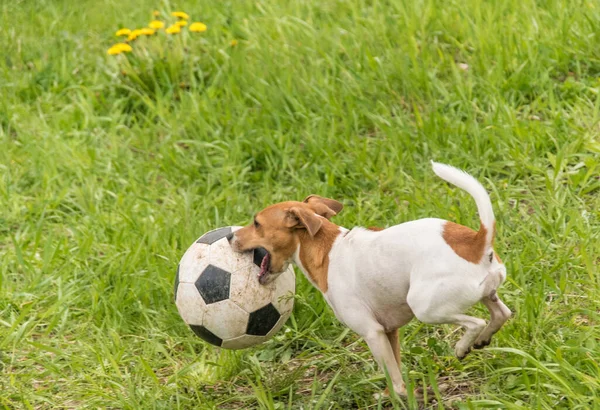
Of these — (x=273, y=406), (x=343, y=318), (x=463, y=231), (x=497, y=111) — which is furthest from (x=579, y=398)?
(x=497, y=111)

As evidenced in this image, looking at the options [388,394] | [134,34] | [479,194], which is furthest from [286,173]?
[479,194]

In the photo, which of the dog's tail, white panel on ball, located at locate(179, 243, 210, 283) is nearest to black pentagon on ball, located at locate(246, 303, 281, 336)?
white panel on ball, located at locate(179, 243, 210, 283)

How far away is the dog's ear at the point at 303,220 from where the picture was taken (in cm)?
386

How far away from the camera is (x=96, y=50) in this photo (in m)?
7.68

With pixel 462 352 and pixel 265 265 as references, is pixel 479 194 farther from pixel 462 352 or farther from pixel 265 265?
pixel 265 265

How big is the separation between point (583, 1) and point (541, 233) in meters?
2.29

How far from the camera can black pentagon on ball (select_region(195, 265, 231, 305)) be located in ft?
13.2

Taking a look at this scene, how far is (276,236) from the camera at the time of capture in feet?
13.1

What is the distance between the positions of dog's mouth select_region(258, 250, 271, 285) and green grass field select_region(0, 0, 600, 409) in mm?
338

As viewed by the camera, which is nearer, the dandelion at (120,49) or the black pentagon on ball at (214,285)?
the black pentagon on ball at (214,285)

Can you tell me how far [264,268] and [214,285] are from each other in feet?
0.80

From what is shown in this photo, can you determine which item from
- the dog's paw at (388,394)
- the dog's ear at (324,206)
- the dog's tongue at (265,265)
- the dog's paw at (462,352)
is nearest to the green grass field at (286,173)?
the dog's paw at (388,394)

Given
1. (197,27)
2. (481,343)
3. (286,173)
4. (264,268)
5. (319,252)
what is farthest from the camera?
(197,27)

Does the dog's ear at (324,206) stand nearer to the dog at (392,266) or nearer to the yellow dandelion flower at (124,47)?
the dog at (392,266)
